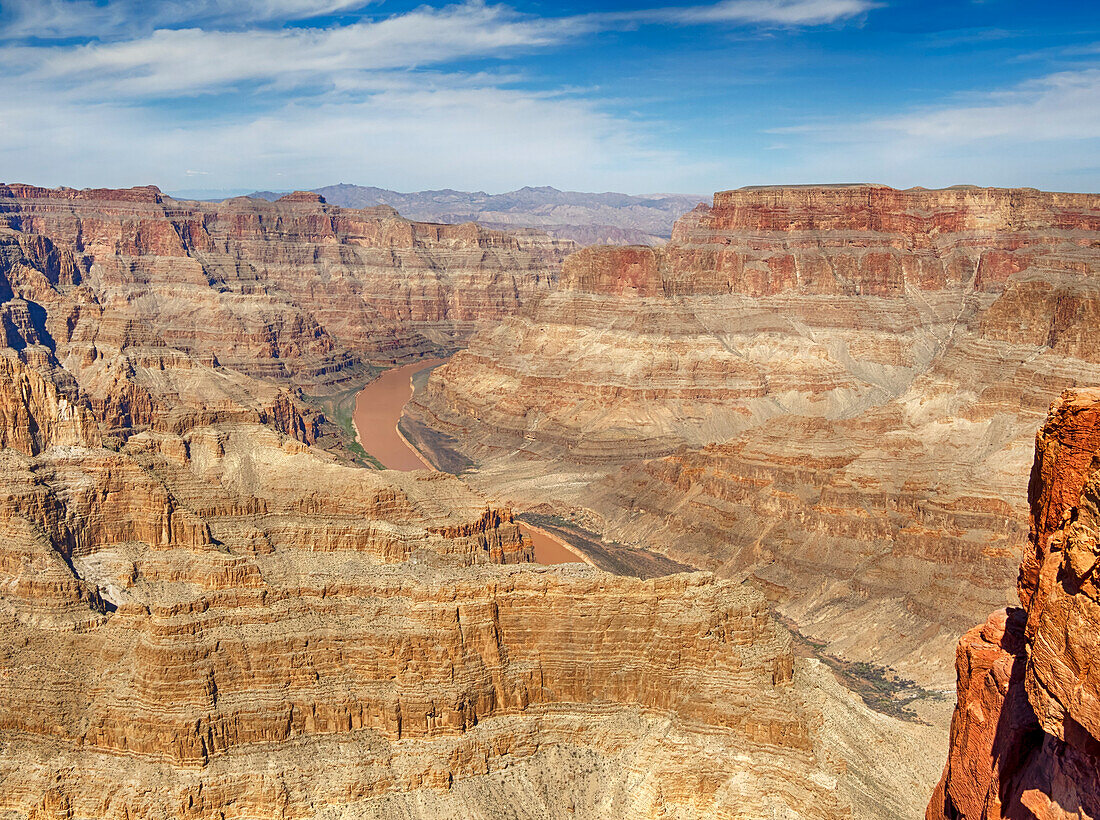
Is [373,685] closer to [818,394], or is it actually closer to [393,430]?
[393,430]

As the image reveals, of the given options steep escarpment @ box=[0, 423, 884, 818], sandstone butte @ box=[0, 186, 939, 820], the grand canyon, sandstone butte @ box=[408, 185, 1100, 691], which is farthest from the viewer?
sandstone butte @ box=[408, 185, 1100, 691]

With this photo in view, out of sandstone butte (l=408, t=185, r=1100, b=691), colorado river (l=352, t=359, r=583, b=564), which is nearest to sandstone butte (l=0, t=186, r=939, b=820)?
Result: sandstone butte (l=408, t=185, r=1100, b=691)

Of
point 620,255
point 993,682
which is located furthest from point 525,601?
point 620,255

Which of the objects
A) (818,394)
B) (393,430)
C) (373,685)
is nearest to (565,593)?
(373,685)

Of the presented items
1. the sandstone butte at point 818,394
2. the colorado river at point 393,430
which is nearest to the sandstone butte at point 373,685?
the sandstone butte at point 818,394

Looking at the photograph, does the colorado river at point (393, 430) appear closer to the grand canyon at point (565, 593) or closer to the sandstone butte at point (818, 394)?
the grand canyon at point (565, 593)

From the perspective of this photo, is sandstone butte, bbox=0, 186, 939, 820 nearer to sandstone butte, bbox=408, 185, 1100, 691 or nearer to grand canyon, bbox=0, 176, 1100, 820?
grand canyon, bbox=0, 176, 1100, 820

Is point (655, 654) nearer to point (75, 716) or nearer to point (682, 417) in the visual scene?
point (75, 716)
